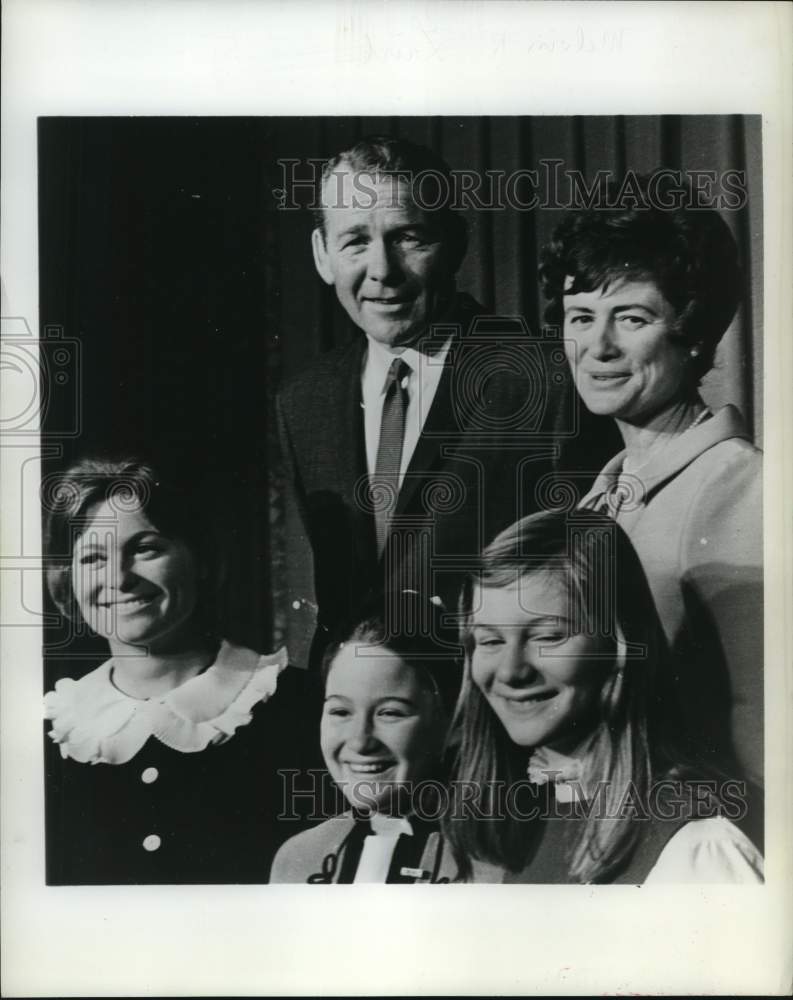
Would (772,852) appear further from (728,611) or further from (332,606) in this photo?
(332,606)

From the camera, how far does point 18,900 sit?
185 centimetres

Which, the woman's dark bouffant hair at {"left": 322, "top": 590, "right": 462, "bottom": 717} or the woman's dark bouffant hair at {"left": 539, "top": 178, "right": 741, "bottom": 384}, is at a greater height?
the woman's dark bouffant hair at {"left": 539, "top": 178, "right": 741, "bottom": 384}

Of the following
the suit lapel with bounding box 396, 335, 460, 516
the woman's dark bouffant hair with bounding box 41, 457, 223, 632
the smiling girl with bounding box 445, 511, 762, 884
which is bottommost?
the smiling girl with bounding box 445, 511, 762, 884

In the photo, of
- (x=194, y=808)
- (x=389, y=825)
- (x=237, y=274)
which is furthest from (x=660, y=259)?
(x=194, y=808)

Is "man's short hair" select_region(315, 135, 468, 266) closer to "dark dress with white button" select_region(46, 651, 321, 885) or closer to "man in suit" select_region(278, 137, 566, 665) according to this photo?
"man in suit" select_region(278, 137, 566, 665)

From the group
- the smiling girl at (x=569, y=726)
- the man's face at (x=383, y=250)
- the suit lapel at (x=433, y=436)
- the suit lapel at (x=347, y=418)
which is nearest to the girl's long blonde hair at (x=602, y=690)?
the smiling girl at (x=569, y=726)

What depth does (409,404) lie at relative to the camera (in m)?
1.86

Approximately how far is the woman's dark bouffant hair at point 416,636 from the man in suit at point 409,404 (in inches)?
0.9

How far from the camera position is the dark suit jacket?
1840mm

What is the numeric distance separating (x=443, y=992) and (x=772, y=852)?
1.99 ft

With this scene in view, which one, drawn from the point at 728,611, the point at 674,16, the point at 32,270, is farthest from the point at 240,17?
the point at 728,611

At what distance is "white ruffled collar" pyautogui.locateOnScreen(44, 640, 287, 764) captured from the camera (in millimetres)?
1851

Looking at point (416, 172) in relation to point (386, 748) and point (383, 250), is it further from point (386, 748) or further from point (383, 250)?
point (386, 748)

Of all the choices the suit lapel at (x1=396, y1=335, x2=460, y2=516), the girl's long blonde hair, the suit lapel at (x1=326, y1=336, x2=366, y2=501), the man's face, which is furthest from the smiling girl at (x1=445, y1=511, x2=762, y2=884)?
the man's face
